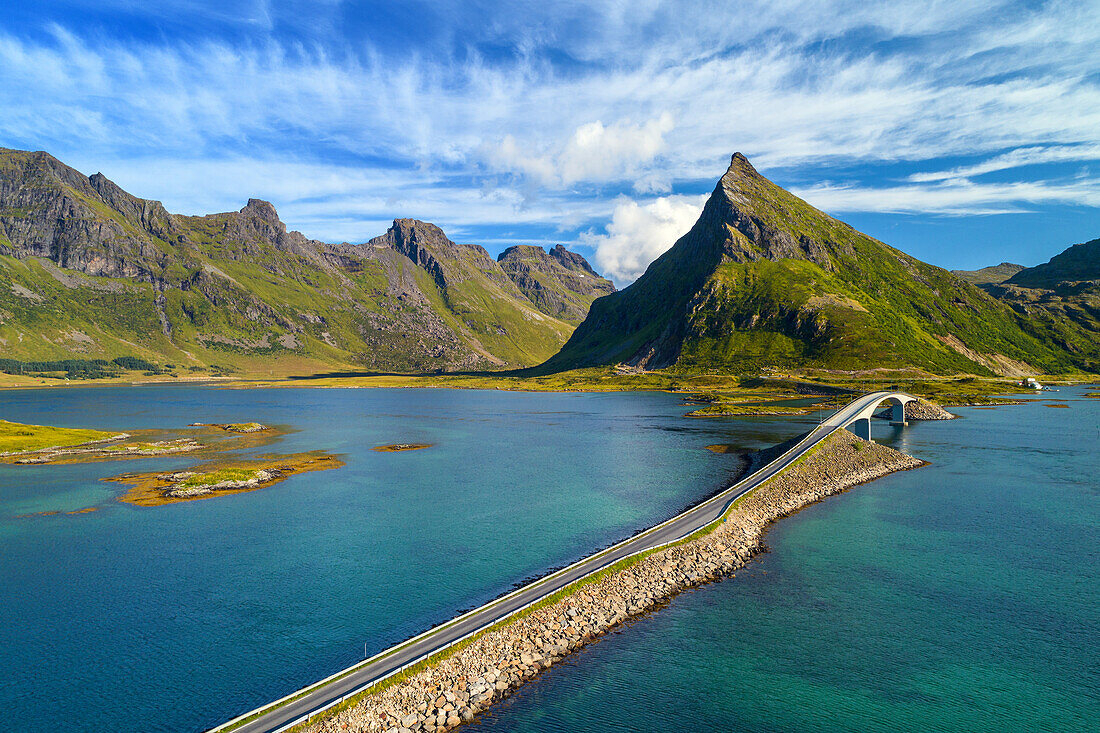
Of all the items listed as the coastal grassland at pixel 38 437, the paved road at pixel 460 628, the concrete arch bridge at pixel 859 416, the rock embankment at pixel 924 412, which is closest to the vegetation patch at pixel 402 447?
the coastal grassland at pixel 38 437

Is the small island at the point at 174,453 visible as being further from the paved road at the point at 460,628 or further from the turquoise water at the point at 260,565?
the paved road at the point at 460,628

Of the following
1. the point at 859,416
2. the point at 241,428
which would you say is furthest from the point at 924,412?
the point at 241,428

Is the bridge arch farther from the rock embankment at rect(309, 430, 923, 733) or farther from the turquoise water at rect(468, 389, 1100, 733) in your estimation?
the rock embankment at rect(309, 430, 923, 733)

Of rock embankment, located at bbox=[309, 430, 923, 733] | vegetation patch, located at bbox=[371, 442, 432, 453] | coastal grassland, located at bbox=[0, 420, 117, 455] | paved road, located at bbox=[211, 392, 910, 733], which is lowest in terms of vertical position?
vegetation patch, located at bbox=[371, 442, 432, 453]

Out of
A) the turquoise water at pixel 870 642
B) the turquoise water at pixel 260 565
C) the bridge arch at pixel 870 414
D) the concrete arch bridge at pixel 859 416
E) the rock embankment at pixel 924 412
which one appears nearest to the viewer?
the turquoise water at pixel 870 642

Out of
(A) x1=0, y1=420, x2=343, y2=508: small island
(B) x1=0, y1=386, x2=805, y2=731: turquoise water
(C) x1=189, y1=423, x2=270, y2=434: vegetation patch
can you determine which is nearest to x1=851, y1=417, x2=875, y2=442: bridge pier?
(B) x1=0, y1=386, x2=805, y2=731: turquoise water

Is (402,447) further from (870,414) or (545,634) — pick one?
(870,414)
